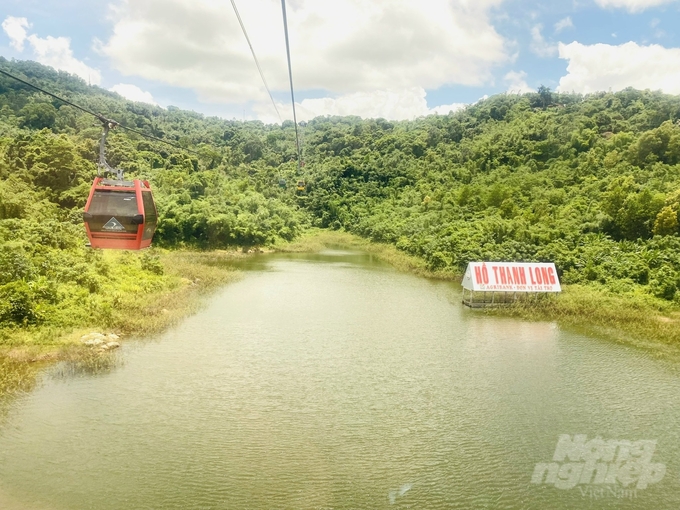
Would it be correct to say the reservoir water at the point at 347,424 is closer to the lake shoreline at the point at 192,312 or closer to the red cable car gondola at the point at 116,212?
the lake shoreline at the point at 192,312

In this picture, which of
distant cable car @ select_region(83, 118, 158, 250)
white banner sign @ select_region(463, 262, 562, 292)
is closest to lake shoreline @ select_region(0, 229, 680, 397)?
white banner sign @ select_region(463, 262, 562, 292)

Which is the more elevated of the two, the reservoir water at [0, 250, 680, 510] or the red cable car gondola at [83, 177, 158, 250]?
the red cable car gondola at [83, 177, 158, 250]

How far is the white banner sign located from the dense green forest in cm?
397

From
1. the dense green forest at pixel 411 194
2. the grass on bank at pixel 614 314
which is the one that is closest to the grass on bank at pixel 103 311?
the dense green forest at pixel 411 194

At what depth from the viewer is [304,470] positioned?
11789mm

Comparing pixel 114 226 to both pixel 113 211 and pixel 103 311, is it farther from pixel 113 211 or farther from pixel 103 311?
pixel 103 311

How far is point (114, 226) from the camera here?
13766mm

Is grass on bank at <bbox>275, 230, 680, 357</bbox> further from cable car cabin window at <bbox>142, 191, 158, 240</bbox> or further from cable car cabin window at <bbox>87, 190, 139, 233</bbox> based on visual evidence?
cable car cabin window at <bbox>87, 190, 139, 233</bbox>

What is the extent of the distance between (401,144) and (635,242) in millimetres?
64831

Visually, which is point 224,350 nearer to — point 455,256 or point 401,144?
point 455,256

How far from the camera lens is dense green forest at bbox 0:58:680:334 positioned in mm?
28453

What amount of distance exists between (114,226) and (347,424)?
8625 millimetres

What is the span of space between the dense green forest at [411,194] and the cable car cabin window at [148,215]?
8.42 meters

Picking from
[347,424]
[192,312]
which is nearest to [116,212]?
[347,424]
